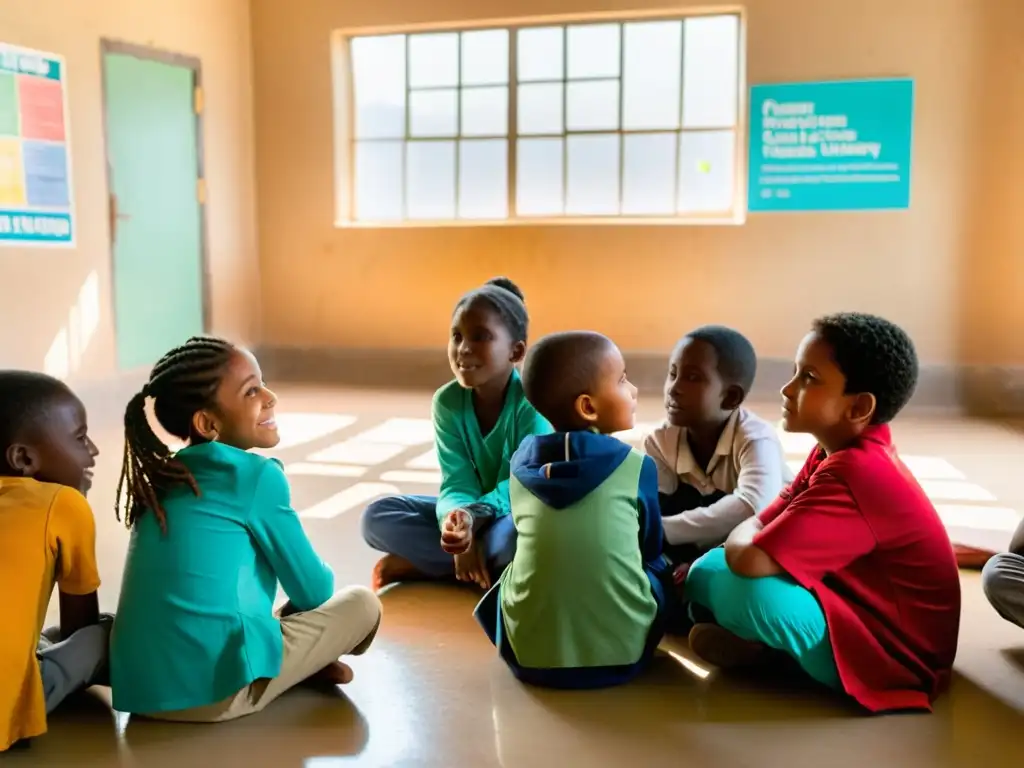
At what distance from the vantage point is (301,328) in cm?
632

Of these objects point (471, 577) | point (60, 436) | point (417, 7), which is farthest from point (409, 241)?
point (60, 436)

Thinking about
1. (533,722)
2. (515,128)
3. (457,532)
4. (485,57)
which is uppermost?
(485,57)

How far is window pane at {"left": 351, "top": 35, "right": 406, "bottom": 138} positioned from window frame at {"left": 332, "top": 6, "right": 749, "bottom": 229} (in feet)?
0.10

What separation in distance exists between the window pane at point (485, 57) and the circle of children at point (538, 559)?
4502 mm

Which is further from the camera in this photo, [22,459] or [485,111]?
[485,111]

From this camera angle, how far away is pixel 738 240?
5488 millimetres

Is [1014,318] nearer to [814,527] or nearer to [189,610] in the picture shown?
[814,527]

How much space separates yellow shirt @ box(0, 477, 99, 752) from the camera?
1.46m

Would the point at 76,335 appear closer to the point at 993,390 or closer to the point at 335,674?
the point at 335,674

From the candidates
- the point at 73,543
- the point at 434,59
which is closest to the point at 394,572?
the point at 73,543

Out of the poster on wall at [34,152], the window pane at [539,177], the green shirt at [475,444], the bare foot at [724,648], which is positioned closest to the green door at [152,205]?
the poster on wall at [34,152]

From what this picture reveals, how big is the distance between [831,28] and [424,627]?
4393 mm

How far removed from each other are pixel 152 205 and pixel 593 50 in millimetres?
2690

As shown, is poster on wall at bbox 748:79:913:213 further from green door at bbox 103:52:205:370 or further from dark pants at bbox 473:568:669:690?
dark pants at bbox 473:568:669:690
